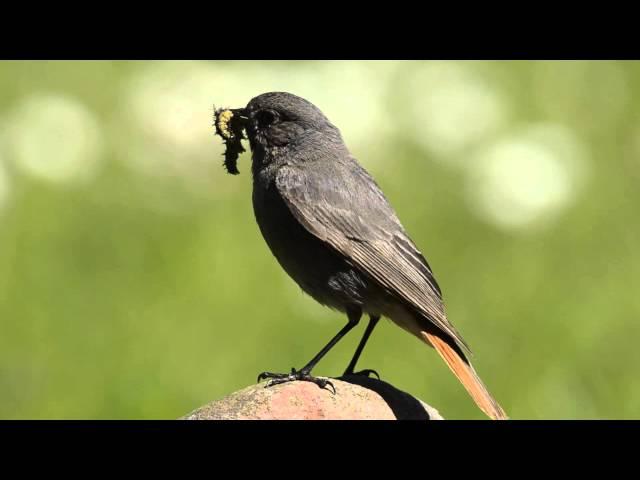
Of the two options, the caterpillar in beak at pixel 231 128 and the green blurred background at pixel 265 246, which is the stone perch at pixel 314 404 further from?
the green blurred background at pixel 265 246

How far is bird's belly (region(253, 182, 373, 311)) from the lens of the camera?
6.55m

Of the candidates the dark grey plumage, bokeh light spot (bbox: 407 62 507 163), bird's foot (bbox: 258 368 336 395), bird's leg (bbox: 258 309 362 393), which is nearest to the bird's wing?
the dark grey plumage

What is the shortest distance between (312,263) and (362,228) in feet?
1.06

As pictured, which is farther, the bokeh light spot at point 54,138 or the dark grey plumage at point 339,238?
the bokeh light spot at point 54,138

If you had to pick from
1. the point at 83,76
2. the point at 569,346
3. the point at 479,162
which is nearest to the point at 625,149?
the point at 479,162

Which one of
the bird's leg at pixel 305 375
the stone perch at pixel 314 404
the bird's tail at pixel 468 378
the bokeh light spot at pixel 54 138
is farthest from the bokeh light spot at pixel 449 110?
the stone perch at pixel 314 404

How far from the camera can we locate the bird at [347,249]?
21.1 feet

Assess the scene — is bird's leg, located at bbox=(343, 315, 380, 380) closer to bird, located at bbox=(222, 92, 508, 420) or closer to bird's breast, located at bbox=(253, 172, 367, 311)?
bird, located at bbox=(222, 92, 508, 420)

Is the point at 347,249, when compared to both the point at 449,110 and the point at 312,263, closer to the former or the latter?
the point at 312,263

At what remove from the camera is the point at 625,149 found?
35.2 ft

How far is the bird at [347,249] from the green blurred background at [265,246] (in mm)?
1708

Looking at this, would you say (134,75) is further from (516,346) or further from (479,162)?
(516,346)

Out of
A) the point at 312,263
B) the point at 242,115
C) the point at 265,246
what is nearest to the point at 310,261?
the point at 312,263

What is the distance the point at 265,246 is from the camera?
31.4ft
